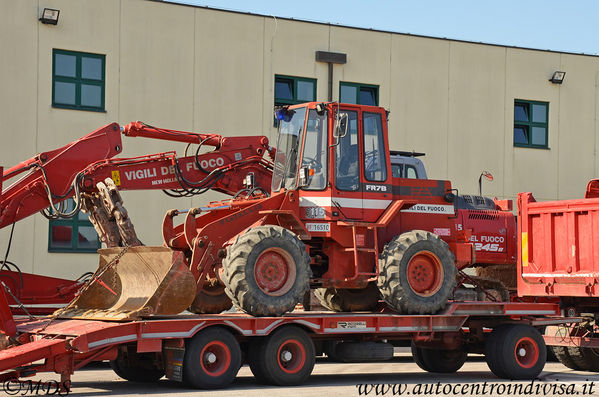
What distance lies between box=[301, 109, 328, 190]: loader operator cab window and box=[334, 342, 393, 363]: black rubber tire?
2.50 meters

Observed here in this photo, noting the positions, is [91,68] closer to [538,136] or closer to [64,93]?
[64,93]

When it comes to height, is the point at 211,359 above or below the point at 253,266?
below

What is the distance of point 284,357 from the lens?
14227mm

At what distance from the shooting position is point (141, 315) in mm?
13203

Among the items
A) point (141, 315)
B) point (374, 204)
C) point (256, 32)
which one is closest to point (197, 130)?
point (256, 32)

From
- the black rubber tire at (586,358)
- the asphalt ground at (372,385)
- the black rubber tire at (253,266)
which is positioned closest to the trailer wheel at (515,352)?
the asphalt ground at (372,385)

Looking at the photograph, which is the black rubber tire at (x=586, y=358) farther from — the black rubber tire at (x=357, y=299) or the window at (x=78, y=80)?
the window at (x=78, y=80)

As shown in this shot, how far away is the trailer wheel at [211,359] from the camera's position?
13359 millimetres

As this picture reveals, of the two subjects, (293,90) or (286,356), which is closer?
(286,356)

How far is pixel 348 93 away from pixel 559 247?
10.3 m

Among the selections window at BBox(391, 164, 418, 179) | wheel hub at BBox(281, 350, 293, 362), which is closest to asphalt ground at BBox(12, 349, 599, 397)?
wheel hub at BBox(281, 350, 293, 362)

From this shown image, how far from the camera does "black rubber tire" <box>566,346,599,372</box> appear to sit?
58.5 ft
